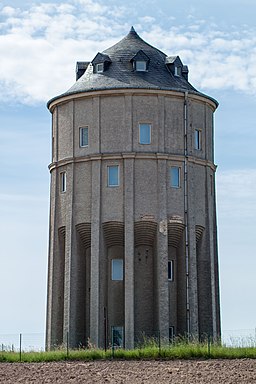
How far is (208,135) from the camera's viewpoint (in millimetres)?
51438

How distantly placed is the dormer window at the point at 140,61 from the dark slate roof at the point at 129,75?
0.20 metres

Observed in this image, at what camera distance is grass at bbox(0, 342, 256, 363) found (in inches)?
1510

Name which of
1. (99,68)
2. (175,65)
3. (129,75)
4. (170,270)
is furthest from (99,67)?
(170,270)

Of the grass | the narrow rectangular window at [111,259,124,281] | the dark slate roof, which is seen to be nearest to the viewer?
the grass

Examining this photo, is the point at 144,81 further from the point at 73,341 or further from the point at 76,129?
the point at 73,341

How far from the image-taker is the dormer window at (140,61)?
164 ft

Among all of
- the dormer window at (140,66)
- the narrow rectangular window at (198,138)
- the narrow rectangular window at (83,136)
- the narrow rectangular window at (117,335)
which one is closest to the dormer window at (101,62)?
the dormer window at (140,66)

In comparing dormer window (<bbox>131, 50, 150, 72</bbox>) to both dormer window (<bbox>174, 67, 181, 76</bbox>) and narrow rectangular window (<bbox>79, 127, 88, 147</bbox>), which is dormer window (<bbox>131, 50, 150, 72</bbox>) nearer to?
dormer window (<bbox>174, 67, 181, 76</bbox>)

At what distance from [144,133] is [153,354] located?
14.0m

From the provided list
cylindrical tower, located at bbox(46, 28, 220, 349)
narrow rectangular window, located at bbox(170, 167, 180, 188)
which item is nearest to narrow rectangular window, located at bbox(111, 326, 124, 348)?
cylindrical tower, located at bbox(46, 28, 220, 349)

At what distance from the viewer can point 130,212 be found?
154 feet

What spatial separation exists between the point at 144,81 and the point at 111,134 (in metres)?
3.44

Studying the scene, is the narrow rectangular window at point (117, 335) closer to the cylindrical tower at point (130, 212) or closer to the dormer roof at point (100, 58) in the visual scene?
the cylindrical tower at point (130, 212)

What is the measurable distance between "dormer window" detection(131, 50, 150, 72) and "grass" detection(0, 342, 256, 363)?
650 inches
